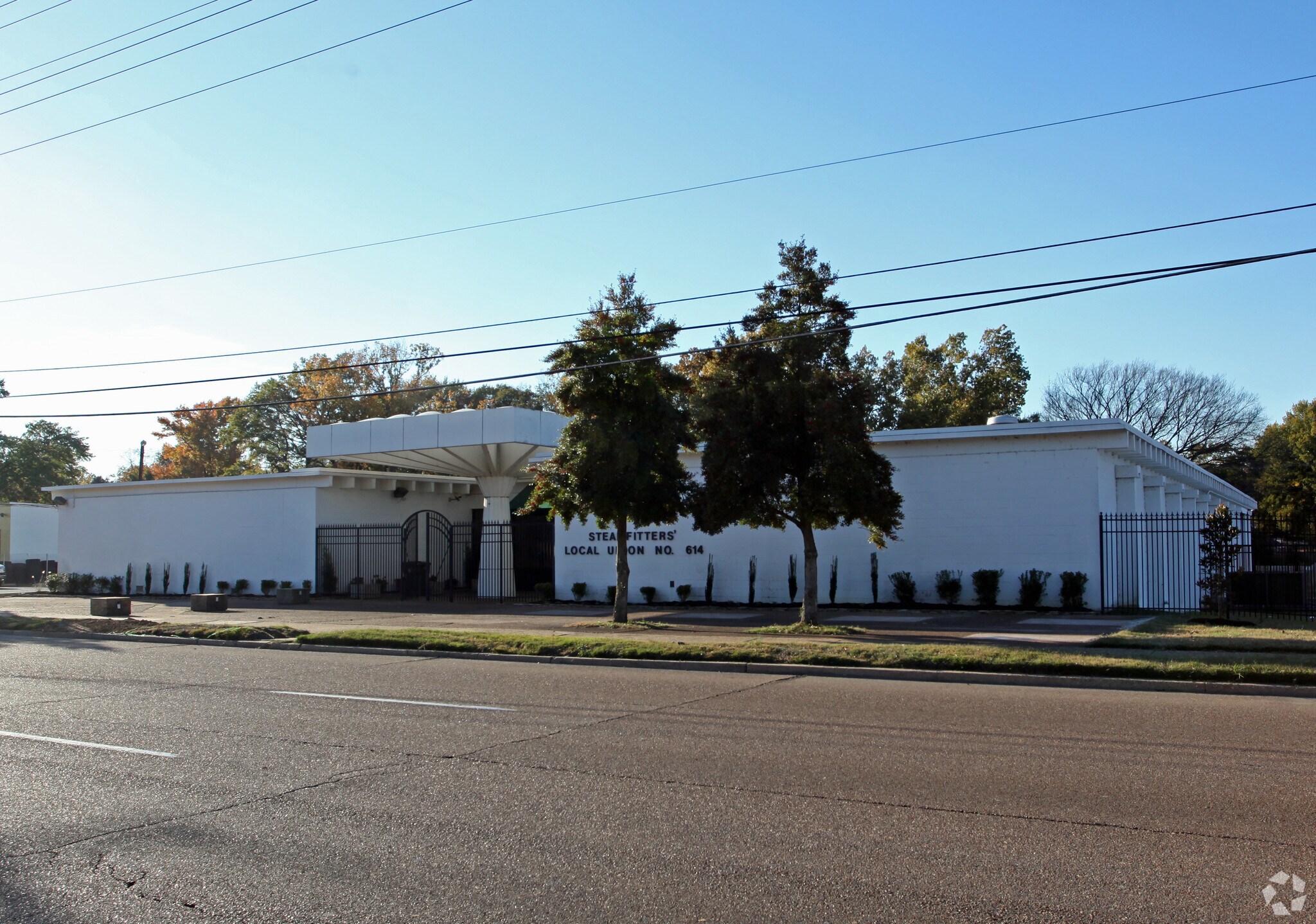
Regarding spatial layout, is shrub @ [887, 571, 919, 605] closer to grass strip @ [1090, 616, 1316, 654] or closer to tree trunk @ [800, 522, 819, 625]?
tree trunk @ [800, 522, 819, 625]

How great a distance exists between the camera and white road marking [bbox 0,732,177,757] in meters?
8.20

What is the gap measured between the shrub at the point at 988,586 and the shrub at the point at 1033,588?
539 millimetres

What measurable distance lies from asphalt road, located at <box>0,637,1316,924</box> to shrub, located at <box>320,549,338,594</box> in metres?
22.6

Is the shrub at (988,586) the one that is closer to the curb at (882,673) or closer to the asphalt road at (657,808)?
the curb at (882,673)

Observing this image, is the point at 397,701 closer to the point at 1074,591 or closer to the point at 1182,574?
the point at 1074,591

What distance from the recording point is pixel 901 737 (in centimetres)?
861

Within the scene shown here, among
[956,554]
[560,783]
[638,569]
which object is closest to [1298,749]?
[560,783]

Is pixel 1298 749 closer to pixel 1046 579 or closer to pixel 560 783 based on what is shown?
pixel 560 783

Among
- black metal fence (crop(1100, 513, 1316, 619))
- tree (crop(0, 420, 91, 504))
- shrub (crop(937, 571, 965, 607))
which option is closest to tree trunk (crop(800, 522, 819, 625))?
shrub (crop(937, 571, 965, 607))

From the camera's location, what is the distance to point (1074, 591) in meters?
22.2

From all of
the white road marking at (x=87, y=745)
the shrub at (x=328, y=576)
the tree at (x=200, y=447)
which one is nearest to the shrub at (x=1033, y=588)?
the white road marking at (x=87, y=745)

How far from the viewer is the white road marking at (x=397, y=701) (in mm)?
10344

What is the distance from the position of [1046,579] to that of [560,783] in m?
18.5

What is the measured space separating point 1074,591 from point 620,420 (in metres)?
11.0
